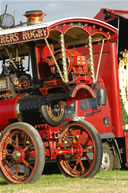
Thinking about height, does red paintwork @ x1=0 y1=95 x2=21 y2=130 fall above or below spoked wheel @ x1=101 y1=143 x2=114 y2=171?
above

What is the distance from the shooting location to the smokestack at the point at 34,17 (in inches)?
423

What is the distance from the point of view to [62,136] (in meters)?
10.5

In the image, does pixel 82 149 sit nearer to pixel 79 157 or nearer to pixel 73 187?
pixel 79 157

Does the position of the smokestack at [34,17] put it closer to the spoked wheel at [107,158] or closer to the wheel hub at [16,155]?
the wheel hub at [16,155]

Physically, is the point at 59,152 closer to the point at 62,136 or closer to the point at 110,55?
the point at 62,136

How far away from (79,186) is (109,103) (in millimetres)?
5210

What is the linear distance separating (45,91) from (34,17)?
5.27ft

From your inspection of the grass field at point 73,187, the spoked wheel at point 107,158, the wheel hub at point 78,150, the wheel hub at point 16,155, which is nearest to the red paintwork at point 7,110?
the wheel hub at point 16,155

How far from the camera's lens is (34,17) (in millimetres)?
10773

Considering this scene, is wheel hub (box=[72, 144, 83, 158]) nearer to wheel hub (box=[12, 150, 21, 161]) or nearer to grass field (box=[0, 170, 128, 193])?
grass field (box=[0, 170, 128, 193])

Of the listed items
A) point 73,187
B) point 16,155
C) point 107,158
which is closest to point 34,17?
point 16,155

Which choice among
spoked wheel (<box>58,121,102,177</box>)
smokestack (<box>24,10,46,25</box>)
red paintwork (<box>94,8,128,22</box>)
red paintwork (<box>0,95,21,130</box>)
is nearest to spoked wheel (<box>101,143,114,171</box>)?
spoked wheel (<box>58,121,102,177</box>)

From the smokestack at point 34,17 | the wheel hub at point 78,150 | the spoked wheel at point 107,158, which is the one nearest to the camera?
the wheel hub at point 78,150

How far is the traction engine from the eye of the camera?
972 centimetres
